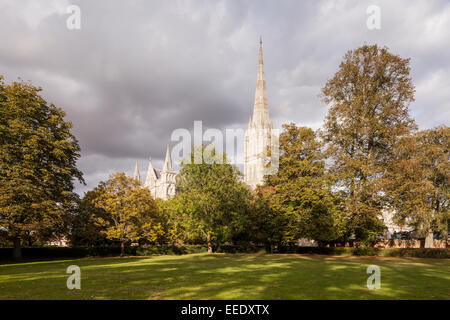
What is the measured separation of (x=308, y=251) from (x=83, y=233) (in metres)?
30.1

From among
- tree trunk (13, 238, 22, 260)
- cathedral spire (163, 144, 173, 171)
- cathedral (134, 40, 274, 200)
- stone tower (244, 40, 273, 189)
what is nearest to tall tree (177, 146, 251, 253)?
tree trunk (13, 238, 22, 260)

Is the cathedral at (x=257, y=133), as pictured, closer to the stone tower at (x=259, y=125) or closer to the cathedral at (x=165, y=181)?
the stone tower at (x=259, y=125)

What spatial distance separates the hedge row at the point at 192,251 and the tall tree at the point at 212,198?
4084mm

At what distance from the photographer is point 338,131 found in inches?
1313

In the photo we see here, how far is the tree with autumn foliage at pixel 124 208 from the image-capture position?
33.3 meters

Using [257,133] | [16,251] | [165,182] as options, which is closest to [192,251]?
[16,251]

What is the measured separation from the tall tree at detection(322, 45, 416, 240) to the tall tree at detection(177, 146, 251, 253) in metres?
13.4

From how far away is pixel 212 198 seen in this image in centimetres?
3494

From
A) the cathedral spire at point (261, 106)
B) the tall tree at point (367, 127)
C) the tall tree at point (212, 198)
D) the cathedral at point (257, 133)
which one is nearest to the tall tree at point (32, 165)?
the tall tree at point (212, 198)

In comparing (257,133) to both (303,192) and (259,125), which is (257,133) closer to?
(259,125)
